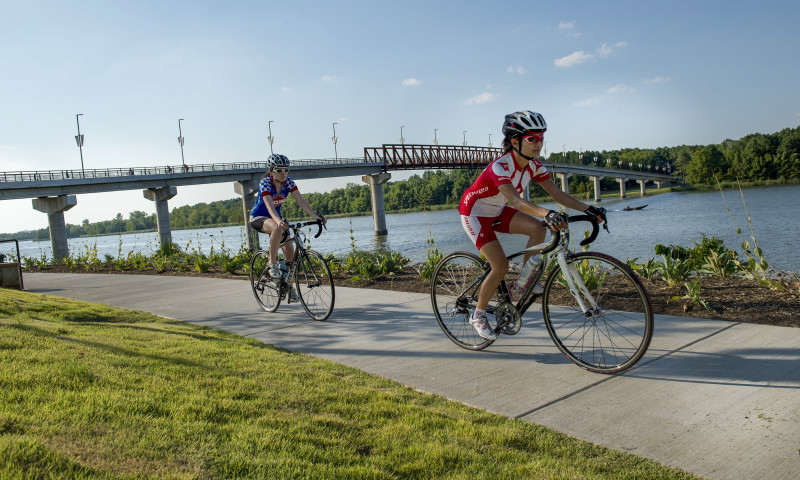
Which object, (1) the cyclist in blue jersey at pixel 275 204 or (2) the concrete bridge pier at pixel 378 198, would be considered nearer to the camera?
(1) the cyclist in blue jersey at pixel 275 204

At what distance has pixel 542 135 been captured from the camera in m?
4.31

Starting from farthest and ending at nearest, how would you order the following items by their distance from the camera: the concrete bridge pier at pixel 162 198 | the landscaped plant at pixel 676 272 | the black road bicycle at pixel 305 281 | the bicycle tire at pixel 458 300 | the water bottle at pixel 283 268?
the concrete bridge pier at pixel 162 198 < the water bottle at pixel 283 268 < the black road bicycle at pixel 305 281 < the landscaped plant at pixel 676 272 < the bicycle tire at pixel 458 300

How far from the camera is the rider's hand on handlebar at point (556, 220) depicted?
3934 millimetres

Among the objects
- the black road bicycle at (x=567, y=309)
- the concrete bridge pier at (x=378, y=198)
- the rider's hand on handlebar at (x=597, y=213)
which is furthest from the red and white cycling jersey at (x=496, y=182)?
the concrete bridge pier at (x=378, y=198)

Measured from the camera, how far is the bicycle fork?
4.08m

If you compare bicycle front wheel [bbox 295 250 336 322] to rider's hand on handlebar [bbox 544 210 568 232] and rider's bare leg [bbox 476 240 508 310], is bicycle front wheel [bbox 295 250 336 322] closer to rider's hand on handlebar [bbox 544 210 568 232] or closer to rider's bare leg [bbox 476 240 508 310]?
rider's bare leg [bbox 476 240 508 310]

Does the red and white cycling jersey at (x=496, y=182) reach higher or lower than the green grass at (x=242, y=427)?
higher

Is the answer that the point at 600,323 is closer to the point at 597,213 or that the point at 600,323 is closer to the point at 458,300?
the point at 458,300

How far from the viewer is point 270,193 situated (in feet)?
23.0

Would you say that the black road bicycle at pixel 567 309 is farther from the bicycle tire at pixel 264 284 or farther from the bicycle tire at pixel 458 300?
the bicycle tire at pixel 264 284

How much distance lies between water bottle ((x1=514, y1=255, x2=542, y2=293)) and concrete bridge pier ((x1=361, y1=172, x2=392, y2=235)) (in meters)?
58.7

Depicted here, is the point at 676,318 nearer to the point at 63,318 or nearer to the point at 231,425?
the point at 231,425

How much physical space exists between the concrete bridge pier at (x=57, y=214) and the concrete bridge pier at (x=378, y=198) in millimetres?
29294

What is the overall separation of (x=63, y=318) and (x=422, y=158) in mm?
79095
